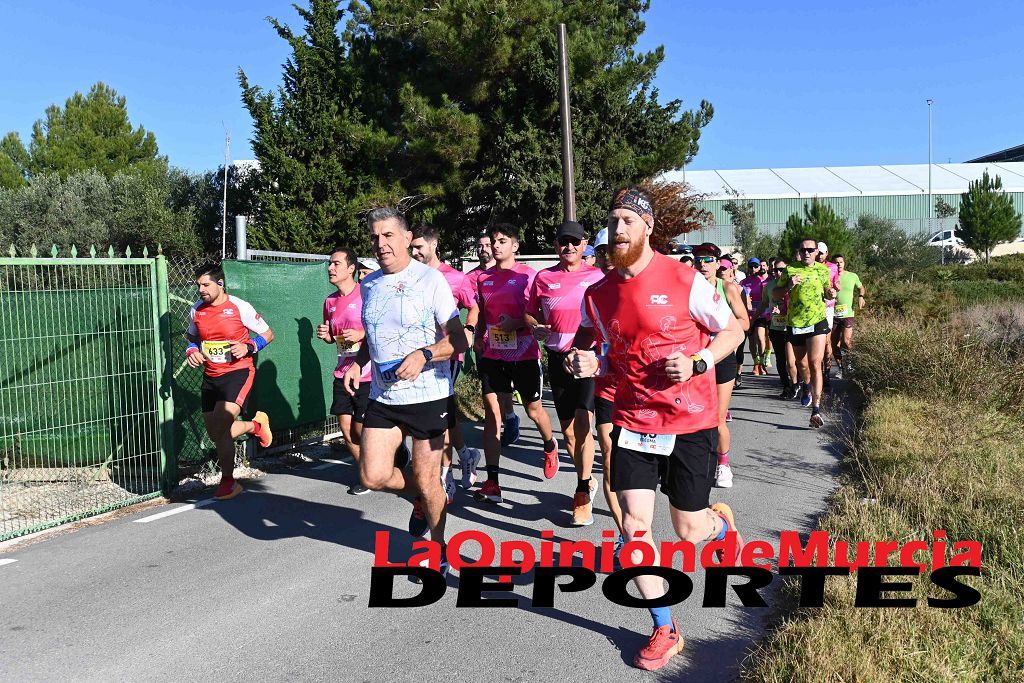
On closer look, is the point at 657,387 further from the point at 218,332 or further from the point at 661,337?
the point at 218,332

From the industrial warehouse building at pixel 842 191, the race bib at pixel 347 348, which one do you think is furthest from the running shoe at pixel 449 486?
the industrial warehouse building at pixel 842 191

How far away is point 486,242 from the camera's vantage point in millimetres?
7461

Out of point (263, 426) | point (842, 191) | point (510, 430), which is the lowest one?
point (510, 430)

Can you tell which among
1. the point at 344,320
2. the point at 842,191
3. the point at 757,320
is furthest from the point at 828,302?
the point at 842,191

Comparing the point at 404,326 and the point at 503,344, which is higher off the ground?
the point at 404,326

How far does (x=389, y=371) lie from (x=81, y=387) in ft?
10.9

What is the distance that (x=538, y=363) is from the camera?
7156mm

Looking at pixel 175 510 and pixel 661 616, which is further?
pixel 175 510

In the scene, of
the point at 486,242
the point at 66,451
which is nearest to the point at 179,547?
the point at 66,451

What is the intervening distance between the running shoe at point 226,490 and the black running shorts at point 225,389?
62 centimetres

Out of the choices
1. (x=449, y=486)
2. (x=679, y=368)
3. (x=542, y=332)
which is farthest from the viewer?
(x=449, y=486)

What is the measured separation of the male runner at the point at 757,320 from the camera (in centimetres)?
A: 1412

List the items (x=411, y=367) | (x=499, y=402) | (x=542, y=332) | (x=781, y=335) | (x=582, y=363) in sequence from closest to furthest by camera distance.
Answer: (x=582, y=363), (x=411, y=367), (x=542, y=332), (x=499, y=402), (x=781, y=335)

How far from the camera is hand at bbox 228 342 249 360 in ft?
24.0
